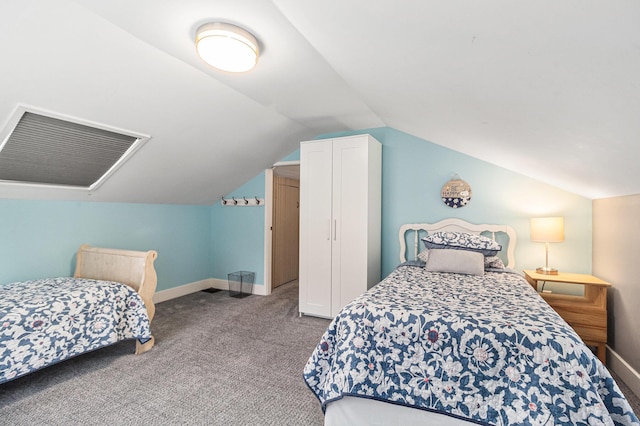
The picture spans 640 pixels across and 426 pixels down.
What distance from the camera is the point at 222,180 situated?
4.40 metres

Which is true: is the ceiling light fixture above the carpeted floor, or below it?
above

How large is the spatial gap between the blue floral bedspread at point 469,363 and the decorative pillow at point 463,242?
3.80ft

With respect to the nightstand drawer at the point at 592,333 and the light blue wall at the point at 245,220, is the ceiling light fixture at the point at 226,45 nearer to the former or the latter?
the light blue wall at the point at 245,220

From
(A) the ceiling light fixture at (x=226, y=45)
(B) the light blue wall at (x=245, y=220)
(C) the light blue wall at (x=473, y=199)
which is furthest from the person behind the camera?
(C) the light blue wall at (x=473, y=199)

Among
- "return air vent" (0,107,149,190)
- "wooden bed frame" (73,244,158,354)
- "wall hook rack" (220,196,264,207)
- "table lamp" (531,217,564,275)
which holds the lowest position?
"wooden bed frame" (73,244,158,354)

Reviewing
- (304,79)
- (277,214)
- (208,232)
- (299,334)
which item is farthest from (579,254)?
(208,232)

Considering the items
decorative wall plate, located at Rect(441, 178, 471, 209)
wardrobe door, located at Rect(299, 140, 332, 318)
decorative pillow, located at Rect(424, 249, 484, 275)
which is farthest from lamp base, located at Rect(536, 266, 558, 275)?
wardrobe door, located at Rect(299, 140, 332, 318)

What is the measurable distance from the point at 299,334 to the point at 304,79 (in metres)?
2.38

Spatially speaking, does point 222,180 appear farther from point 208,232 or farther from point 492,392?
point 492,392

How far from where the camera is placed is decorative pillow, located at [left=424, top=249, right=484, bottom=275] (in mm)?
2797

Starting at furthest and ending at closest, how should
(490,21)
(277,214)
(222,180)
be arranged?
1. (277,214)
2. (222,180)
3. (490,21)

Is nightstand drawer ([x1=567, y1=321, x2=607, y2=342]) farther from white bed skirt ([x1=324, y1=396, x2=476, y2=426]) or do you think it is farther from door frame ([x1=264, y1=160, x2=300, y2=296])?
door frame ([x1=264, y1=160, x2=300, y2=296])

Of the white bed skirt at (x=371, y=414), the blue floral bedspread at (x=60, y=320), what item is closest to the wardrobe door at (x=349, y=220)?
the white bed skirt at (x=371, y=414)

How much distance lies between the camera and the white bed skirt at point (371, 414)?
5.09 ft
